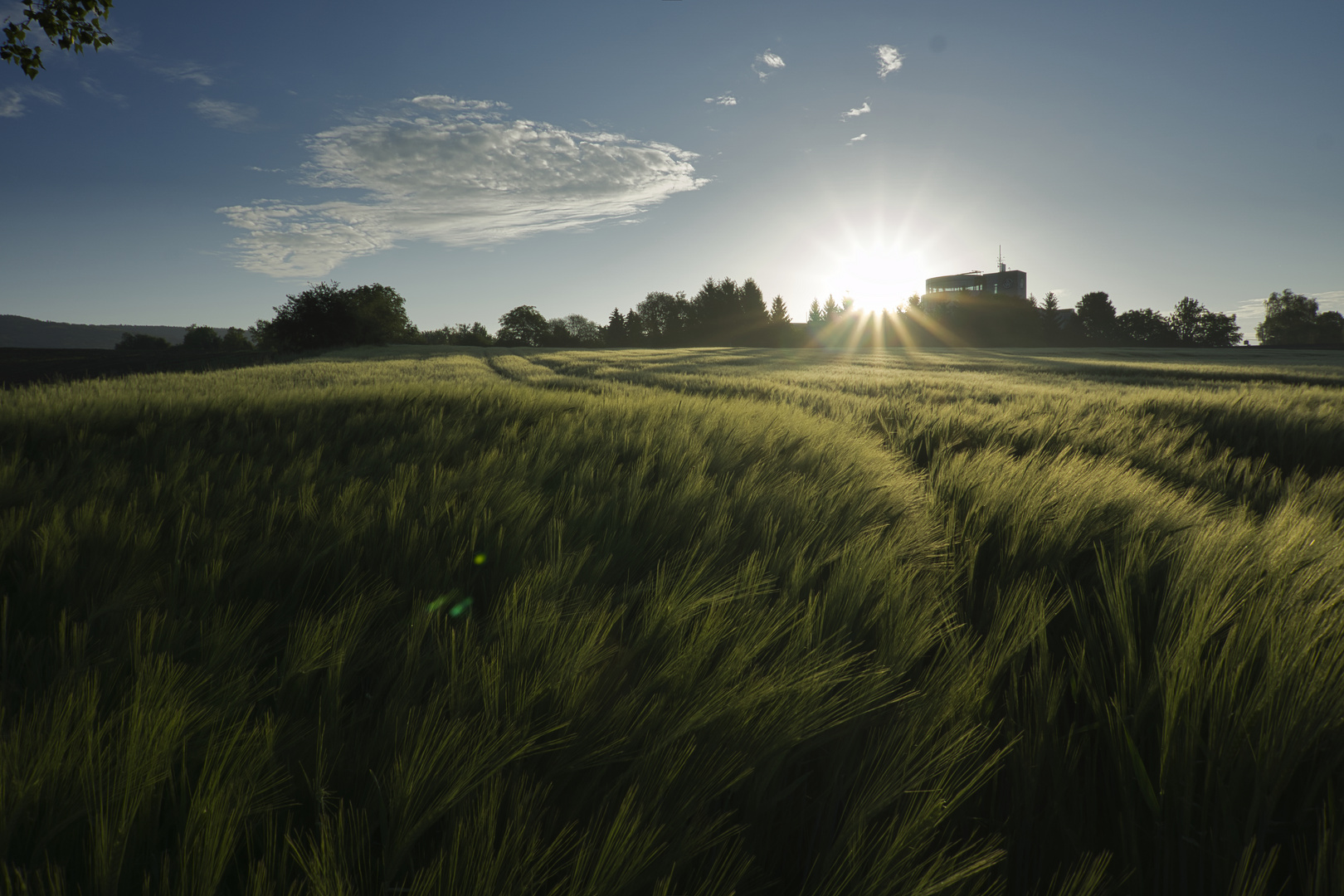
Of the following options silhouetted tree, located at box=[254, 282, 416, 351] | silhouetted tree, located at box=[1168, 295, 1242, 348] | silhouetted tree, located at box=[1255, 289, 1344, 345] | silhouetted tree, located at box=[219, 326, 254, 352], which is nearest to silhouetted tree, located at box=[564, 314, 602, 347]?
silhouetted tree, located at box=[254, 282, 416, 351]

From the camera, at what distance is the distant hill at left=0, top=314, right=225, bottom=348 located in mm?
139250

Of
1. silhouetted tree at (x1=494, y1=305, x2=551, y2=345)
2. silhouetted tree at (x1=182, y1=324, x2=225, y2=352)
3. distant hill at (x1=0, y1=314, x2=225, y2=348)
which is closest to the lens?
silhouetted tree at (x1=182, y1=324, x2=225, y2=352)

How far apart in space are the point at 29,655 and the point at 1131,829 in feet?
5.06

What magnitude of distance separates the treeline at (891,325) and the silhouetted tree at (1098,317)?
0.10m

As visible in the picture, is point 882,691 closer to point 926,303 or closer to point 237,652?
point 237,652

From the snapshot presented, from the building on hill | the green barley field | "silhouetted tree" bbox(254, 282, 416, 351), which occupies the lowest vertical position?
the green barley field

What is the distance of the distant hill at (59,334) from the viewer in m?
139

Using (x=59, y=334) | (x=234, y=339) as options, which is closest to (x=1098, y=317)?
(x=234, y=339)

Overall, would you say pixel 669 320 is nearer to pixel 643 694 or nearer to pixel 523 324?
pixel 523 324

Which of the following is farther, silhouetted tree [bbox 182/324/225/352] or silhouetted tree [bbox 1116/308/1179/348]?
silhouetted tree [bbox 182/324/225/352]

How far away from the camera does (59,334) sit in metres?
151

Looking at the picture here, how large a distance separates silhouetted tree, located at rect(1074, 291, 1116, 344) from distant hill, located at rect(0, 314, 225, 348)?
186 meters

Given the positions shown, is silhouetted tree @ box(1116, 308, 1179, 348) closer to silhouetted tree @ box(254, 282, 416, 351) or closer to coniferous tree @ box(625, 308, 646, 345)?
coniferous tree @ box(625, 308, 646, 345)

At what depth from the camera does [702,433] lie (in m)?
3.01
